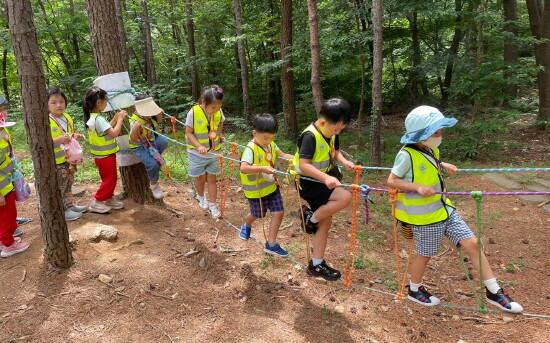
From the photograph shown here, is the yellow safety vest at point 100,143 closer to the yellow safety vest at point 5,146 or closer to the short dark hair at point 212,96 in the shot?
the yellow safety vest at point 5,146

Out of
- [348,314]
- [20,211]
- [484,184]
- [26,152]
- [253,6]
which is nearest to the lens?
[348,314]

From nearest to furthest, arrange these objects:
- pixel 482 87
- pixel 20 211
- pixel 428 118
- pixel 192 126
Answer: pixel 428 118, pixel 192 126, pixel 20 211, pixel 482 87

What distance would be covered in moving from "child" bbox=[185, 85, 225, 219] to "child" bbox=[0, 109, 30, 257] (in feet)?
5.23

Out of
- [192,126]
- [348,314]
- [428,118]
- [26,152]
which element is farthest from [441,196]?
[26,152]

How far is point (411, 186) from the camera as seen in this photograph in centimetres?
248

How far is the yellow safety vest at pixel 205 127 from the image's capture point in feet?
13.1

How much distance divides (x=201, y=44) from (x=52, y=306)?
438 inches

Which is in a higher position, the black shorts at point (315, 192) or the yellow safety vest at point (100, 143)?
the yellow safety vest at point (100, 143)

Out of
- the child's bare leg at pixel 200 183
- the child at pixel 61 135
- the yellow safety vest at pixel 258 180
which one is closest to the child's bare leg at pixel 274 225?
the yellow safety vest at pixel 258 180

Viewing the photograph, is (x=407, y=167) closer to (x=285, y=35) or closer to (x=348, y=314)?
(x=348, y=314)

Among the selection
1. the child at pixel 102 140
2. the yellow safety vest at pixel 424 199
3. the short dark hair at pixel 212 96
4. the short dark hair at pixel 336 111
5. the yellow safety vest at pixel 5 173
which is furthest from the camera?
the child at pixel 102 140

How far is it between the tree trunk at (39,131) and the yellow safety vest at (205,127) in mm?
1300

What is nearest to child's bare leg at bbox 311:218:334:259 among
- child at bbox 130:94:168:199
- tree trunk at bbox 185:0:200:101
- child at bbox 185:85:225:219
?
child at bbox 185:85:225:219

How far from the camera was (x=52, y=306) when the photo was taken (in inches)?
114
